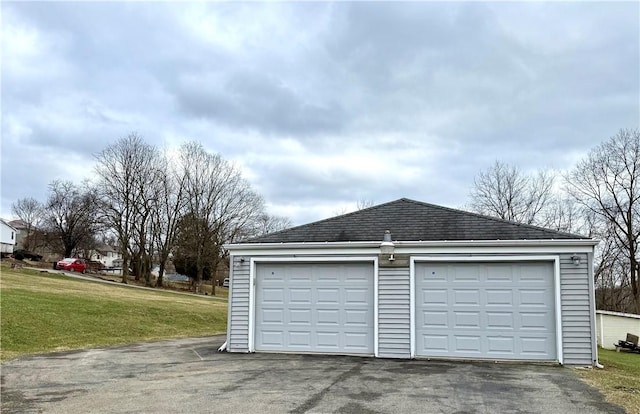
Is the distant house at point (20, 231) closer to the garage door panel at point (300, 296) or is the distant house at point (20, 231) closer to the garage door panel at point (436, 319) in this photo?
the garage door panel at point (300, 296)

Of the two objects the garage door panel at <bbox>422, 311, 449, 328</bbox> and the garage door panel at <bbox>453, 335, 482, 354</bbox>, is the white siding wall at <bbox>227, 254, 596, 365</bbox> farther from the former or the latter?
the garage door panel at <bbox>453, 335, 482, 354</bbox>

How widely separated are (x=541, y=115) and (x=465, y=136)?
4269 millimetres

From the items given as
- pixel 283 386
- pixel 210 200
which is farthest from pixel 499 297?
pixel 210 200

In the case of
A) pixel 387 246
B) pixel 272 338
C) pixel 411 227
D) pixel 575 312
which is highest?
pixel 411 227

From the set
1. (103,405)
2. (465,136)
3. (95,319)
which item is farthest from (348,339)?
(465,136)

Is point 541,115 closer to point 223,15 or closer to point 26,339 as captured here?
point 223,15

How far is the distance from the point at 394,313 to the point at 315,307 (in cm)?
175

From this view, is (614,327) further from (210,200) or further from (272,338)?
(210,200)

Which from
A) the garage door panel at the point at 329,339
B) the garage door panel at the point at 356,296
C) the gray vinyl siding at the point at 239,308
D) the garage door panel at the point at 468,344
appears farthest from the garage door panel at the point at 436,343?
the gray vinyl siding at the point at 239,308

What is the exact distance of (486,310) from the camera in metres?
10.3

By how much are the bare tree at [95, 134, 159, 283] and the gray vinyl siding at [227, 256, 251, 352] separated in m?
29.2

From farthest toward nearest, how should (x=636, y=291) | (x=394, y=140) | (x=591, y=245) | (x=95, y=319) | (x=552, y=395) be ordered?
(x=636, y=291), (x=394, y=140), (x=95, y=319), (x=591, y=245), (x=552, y=395)

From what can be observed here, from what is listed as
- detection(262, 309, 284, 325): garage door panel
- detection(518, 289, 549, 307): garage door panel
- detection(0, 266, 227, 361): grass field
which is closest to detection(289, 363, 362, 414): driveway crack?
detection(262, 309, 284, 325): garage door panel

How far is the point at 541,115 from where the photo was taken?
18.8 m
